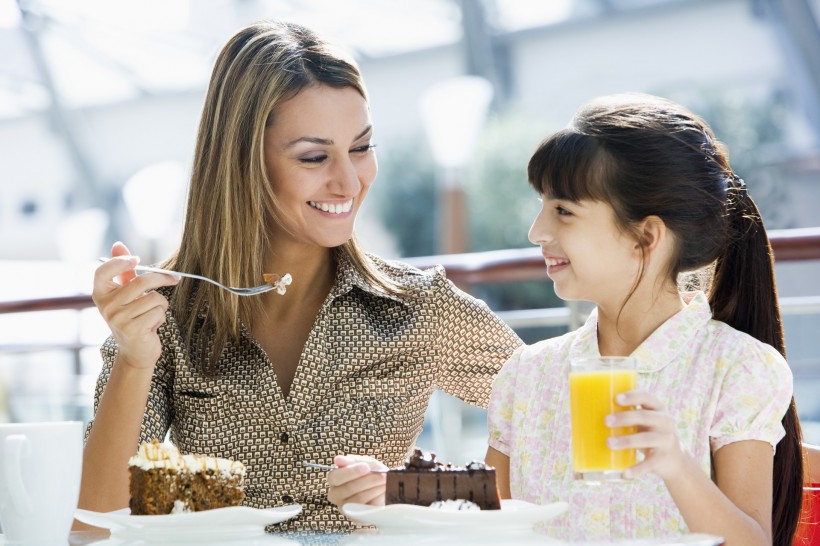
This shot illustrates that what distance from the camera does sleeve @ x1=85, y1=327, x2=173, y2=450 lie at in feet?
5.40

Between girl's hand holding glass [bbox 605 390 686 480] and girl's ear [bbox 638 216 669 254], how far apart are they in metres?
0.46

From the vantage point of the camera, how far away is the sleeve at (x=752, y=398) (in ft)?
4.30

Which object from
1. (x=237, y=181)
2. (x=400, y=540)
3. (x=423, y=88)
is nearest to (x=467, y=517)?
(x=400, y=540)

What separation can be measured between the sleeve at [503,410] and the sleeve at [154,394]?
55 centimetres

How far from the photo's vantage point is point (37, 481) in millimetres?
1012

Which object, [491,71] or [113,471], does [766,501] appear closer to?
[113,471]

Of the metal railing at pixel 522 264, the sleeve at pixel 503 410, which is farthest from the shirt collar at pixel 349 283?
the metal railing at pixel 522 264

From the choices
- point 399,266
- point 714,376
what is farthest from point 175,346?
point 714,376

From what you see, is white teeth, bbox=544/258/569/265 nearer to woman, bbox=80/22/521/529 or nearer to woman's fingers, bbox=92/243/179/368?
woman, bbox=80/22/521/529

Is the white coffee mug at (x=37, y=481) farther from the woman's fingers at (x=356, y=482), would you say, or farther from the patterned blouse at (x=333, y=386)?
the patterned blouse at (x=333, y=386)

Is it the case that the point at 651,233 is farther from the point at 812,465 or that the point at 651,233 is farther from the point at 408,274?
the point at 408,274

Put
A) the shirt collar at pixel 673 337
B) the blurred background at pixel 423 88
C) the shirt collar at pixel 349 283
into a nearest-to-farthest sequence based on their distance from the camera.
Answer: the shirt collar at pixel 673 337 < the shirt collar at pixel 349 283 < the blurred background at pixel 423 88

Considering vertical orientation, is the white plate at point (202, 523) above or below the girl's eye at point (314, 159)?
below

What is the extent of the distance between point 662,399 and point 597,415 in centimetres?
36
